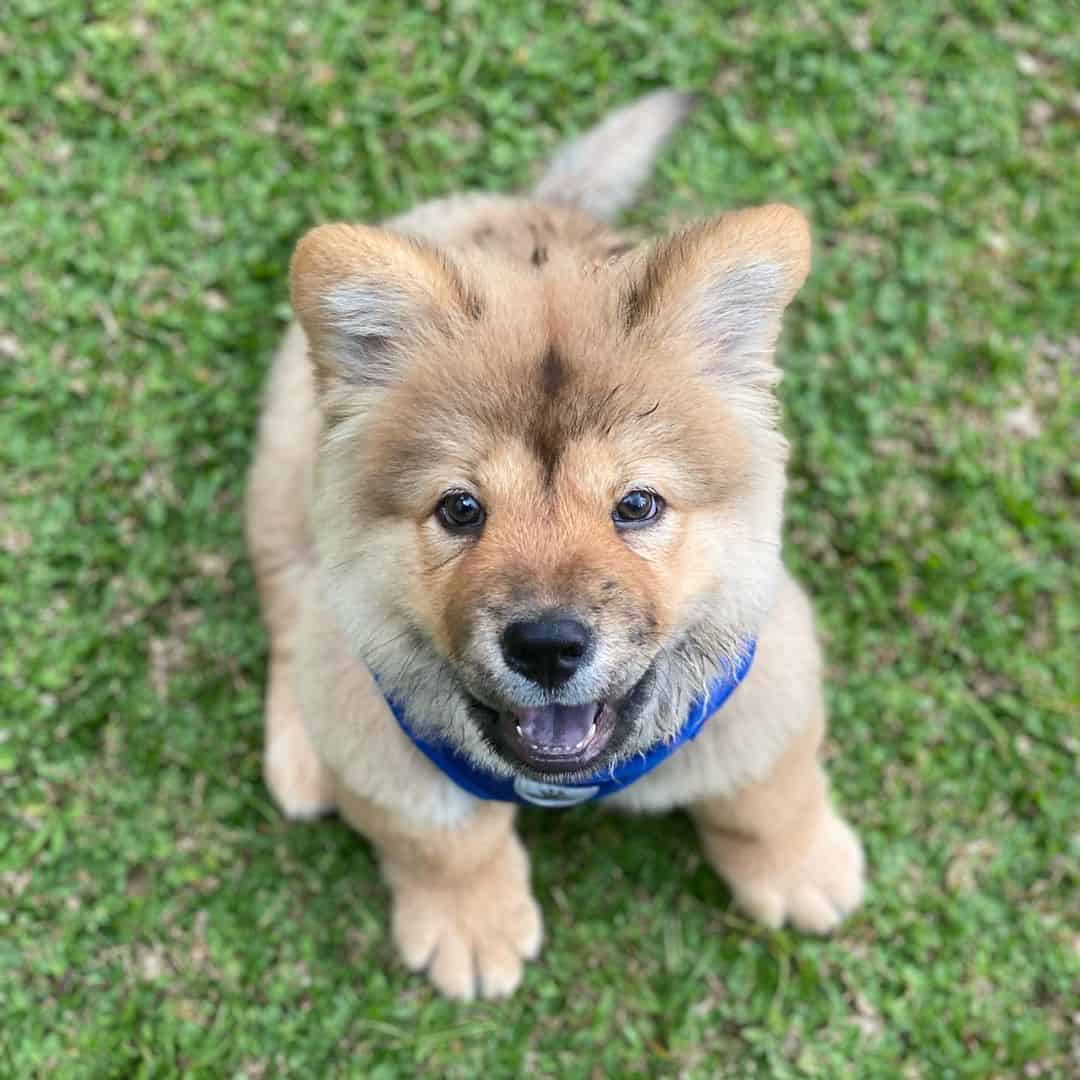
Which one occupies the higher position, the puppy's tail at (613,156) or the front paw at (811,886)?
the puppy's tail at (613,156)

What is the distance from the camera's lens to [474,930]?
3652 mm

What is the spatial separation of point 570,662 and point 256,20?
345cm

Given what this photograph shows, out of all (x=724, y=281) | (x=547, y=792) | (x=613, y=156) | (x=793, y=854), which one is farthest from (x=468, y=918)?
(x=613, y=156)

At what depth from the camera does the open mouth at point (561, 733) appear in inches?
101

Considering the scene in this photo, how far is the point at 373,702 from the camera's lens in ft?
9.99

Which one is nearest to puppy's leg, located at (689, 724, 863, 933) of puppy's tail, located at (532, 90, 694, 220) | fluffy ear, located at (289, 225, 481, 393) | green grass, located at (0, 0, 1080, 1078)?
green grass, located at (0, 0, 1080, 1078)

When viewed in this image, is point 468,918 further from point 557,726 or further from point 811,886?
point 557,726

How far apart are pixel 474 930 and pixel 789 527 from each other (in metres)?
1.78

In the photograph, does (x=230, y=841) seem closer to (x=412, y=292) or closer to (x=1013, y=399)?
(x=412, y=292)

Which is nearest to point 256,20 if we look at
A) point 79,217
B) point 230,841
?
point 79,217

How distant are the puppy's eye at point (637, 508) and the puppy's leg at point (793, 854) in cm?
121

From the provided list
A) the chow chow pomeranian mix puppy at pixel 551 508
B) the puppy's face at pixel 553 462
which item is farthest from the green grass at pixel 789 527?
the puppy's face at pixel 553 462

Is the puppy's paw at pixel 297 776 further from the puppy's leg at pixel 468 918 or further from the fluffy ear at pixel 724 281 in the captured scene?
the fluffy ear at pixel 724 281

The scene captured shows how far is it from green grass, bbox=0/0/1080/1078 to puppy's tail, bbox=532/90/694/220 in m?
0.32
